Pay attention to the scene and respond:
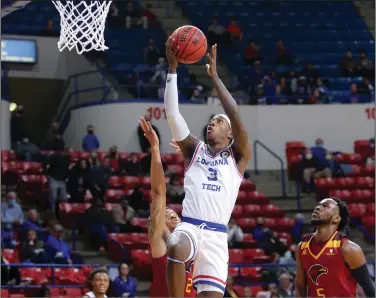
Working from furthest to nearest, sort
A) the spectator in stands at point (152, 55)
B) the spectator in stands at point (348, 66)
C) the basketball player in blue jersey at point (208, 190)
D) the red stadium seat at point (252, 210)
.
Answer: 1. the spectator in stands at point (348, 66)
2. the spectator in stands at point (152, 55)
3. the red stadium seat at point (252, 210)
4. the basketball player in blue jersey at point (208, 190)

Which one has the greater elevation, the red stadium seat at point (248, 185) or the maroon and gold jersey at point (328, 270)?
the red stadium seat at point (248, 185)

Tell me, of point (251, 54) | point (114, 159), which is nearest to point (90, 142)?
point (114, 159)

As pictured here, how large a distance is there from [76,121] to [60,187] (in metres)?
3.47

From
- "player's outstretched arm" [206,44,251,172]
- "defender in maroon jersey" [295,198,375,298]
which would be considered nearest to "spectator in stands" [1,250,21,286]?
"defender in maroon jersey" [295,198,375,298]

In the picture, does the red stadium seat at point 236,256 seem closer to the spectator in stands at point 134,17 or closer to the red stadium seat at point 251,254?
the red stadium seat at point 251,254

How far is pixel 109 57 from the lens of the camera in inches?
909

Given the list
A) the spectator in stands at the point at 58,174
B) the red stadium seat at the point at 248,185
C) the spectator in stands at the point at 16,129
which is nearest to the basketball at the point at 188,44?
the spectator in stands at the point at 58,174

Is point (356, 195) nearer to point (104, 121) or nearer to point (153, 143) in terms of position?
point (104, 121)

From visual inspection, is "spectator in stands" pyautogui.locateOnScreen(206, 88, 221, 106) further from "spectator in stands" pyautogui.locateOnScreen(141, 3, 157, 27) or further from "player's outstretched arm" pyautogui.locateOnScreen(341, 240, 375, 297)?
"player's outstretched arm" pyautogui.locateOnScreen(341, 240, 375, 297)

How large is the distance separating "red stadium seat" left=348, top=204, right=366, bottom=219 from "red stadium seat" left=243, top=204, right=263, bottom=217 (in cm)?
175

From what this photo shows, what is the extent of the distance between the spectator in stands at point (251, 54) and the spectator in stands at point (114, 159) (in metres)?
4.80

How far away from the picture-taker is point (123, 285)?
14.9 meters

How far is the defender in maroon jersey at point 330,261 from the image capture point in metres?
8.28

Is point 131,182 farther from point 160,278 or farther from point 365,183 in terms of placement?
point 160,278
